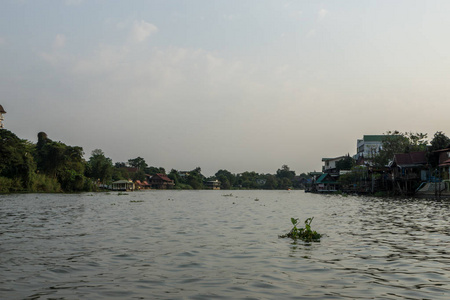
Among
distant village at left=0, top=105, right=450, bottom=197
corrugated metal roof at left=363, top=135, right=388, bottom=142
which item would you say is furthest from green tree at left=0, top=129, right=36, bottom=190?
corrugated metal roof at left=363, top=135, right=388, bottom=142

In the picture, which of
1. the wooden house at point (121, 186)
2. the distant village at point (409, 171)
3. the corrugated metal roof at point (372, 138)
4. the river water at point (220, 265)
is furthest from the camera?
the corrugated metal roof at point (372, 138)

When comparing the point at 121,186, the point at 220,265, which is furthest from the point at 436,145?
the point at 121,186

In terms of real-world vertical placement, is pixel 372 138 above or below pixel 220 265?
above

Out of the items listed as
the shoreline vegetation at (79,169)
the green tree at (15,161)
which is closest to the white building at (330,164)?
the shoreline vegetation at (79,169)

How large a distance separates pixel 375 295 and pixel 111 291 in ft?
17.9

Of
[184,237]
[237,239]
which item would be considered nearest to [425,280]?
[237,239]

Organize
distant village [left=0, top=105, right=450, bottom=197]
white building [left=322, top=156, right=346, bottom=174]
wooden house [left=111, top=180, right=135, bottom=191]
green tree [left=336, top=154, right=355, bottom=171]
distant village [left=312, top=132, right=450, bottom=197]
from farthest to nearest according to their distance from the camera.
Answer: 1. white building [left=322, top=156, right=346, bottom=174]
2. wooden house [left=111, top=180, right=135, bottom=191]
3. green tree [left=336, top=154, right=355, bottom=171]
4. distant village [left=0, top=105, right=450, bottom=197]
5. distant village [left=312, top=132, right=450, bottom=197]

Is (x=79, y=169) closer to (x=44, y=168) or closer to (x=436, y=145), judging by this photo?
(x=44, y=168)

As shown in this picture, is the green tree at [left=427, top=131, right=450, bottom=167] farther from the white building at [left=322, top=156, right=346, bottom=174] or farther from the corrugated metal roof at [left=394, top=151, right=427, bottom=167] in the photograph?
the white building at [left=322, top=156, right=346, bottom=174]

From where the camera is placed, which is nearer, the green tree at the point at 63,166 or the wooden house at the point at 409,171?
the wooden house at the point at 409,171

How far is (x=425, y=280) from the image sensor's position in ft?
30.4

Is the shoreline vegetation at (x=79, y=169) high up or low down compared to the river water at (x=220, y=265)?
up

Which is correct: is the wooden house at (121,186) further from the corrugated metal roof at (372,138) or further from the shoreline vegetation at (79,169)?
the corrugated metal roof at (372,138)

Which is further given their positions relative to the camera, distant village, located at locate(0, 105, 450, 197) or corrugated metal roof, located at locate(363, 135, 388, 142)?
corrugated metal roof, located at locate(363, 135, 388, 142)
